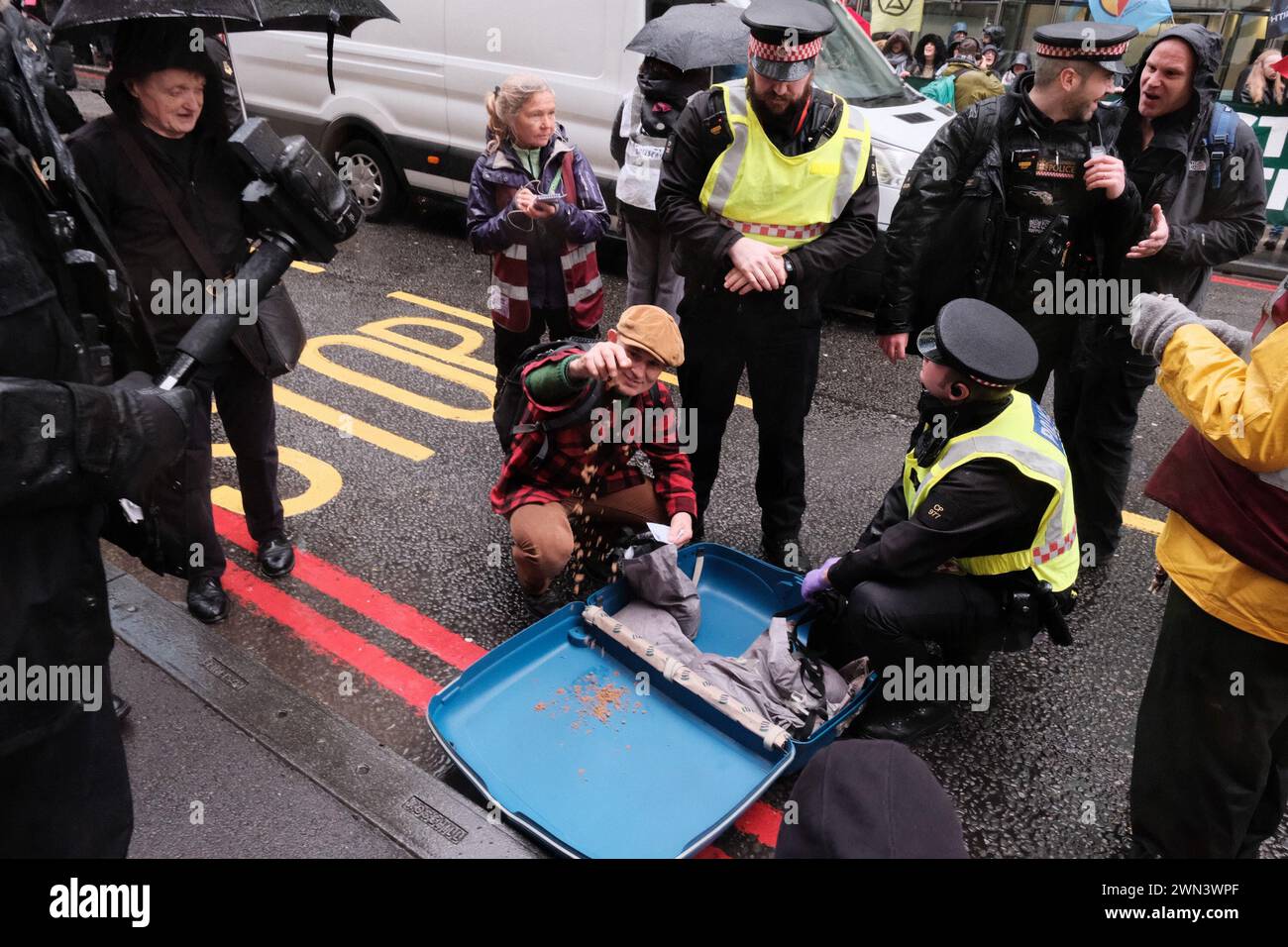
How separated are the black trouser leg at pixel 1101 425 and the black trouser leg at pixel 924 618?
1.33 metres

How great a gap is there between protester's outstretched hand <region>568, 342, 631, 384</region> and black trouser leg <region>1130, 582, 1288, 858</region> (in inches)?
69.0

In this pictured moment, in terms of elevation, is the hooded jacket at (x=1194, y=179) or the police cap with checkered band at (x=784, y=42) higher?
the police cap with checkered band at (x=784, y=42)

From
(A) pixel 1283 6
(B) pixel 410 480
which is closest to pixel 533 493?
(B) pixel 410 480

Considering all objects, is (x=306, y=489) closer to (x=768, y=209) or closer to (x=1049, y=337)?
A: (x=768, y=209)

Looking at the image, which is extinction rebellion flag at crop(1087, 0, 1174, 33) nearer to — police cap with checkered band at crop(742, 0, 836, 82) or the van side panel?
police cap with checkered band at crop(742, 0, 836, 82)

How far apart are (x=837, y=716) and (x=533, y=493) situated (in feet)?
4.50

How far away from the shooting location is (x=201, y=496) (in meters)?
3.41

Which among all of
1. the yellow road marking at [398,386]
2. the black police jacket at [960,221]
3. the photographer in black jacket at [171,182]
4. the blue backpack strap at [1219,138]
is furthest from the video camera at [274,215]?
the blue backpack strap at [1219,138]

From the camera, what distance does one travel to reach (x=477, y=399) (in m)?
5.44

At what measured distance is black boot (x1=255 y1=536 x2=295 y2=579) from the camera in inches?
149

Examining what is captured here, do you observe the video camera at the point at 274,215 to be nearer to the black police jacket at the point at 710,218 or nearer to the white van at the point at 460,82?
the black police jacket at the point at 710,218

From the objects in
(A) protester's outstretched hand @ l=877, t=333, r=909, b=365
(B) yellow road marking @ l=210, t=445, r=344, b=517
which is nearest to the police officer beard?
(A) protester's outstretched hand @ l=877, t=333, r=909, b=365

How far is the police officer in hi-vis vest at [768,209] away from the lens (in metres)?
3.35
